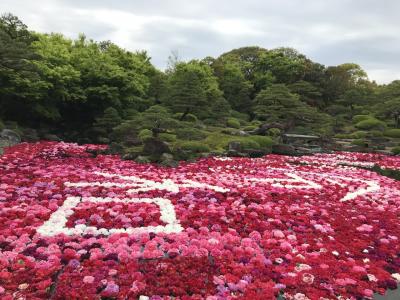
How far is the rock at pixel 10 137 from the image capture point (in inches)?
879

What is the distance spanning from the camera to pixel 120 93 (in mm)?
33812

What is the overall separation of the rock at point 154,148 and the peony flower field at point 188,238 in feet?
14.8

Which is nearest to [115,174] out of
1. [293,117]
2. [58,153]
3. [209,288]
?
[58,153]

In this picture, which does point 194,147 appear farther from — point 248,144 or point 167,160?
point 167,160

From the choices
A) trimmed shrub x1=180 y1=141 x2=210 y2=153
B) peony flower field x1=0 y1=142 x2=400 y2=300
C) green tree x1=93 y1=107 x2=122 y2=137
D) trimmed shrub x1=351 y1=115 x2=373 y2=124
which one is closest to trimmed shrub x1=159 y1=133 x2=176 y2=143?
trimmed shrub x1=180 y1=141 x2=210 y2=153

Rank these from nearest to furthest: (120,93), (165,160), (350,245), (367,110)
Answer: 1. (350,245)
2. (165,160)
3. (120,93)
4. (367,110)

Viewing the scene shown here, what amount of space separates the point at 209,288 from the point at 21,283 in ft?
7.99

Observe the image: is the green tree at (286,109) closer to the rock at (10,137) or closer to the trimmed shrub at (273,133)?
the trimmed shrub at (273,133)

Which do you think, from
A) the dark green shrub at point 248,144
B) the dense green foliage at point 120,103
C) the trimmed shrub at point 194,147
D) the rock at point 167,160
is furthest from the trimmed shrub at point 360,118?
the rock at point 167,160

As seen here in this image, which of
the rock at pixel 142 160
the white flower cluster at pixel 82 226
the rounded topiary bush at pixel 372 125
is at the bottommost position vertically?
the rock at pixel 142 160

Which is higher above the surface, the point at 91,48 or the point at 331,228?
the point at 91,48

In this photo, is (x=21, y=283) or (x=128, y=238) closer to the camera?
(x=21, y=283)

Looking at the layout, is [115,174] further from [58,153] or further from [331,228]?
[331,228]

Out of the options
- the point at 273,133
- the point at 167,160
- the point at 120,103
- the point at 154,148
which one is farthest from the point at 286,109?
the point at 167,160
